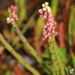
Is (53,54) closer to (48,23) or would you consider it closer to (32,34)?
(48,23)

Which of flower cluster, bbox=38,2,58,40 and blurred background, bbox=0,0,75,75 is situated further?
blurred background, bbox=0,0,75,75

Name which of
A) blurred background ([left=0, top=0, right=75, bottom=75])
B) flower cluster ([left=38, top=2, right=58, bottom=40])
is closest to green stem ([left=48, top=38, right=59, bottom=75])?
flower cluster ([left=38, top=2, right=58, bottom=40])

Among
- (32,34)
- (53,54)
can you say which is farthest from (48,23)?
(32,34)

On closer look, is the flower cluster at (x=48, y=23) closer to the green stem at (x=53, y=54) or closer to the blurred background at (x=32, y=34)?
the green stem at (x=53, y=54)

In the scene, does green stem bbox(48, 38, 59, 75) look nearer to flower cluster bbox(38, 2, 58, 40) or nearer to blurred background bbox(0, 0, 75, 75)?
flower cluster bbox(38, 2, 58, 40)

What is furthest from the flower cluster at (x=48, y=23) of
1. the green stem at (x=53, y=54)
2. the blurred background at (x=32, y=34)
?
the blurred background at (x=32, y=34)

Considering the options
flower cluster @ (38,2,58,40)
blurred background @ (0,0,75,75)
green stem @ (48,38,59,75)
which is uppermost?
flower cluster @ (38,2,58,40)

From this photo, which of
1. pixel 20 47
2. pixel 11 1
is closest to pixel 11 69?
pixel 20 47

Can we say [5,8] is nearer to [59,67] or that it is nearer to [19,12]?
[19,12]

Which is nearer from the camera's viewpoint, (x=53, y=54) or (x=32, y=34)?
(x=53, y=54)

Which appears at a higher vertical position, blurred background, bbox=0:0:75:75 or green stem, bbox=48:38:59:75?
green stem, bbox=48:38:59:75
